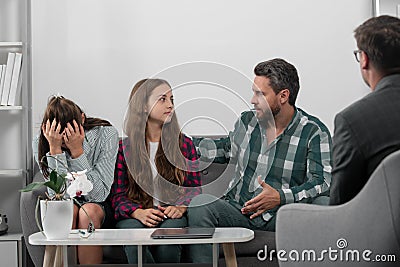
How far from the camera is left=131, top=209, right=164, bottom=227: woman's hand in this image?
3467 millimetres

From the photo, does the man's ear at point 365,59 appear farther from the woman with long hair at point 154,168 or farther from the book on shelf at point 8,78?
the book on shelf at point 8,78

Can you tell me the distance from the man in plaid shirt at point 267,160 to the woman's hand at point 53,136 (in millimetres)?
693

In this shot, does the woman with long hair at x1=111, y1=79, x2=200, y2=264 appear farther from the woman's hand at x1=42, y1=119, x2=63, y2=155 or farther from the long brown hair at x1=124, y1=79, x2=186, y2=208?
the woman's hand at x1=42, y1=119, x2=63, y2=155

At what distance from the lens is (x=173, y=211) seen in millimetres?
3500

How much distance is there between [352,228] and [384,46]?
607 mm

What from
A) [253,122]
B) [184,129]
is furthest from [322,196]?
[184,129]

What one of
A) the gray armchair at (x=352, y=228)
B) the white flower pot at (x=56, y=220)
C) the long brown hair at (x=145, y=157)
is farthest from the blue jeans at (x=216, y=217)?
the gray armchair at (x=352, y=228)

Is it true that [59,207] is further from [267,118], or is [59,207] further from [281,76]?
[281,76]

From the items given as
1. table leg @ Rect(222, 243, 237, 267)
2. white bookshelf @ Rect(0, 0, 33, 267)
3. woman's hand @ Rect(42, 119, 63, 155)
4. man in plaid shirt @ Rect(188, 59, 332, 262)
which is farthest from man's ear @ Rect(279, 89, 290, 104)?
white bookshelf @ Rect(0, 0, 33, 267)

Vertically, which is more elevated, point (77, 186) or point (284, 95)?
point (284, 95)

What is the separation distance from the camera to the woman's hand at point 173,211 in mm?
3486

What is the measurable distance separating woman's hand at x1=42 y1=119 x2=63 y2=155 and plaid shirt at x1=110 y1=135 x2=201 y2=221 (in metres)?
0.29

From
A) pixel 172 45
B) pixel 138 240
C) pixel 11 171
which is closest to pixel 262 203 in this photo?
pixel 138 240

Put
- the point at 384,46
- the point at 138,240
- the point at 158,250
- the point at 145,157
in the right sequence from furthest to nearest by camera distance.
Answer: the point at 145,157 → the point at 158,250 → the point at 138,240 → the point at 384,46
